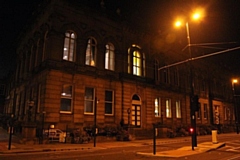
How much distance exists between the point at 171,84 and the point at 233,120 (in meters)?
25.8

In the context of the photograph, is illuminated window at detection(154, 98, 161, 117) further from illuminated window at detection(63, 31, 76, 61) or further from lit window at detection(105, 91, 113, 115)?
illuminated window at detection(63, 31, 76, 61)

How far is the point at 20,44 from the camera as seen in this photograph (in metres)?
33.6

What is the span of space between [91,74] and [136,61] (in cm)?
806

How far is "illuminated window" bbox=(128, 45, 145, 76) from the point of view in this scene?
1121 inches

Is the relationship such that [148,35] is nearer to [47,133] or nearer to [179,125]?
[179,125]

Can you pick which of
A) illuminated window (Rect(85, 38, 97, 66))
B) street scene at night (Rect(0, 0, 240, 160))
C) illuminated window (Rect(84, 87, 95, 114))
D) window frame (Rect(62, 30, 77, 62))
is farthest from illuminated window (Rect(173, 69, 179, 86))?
window frame (Rect(62, 30, 77, 62))

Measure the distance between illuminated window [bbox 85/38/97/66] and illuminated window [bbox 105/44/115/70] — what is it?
6.08 ft

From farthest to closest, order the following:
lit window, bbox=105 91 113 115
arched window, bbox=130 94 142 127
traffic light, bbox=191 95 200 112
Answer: arched window, bbox=130 94 142 127 < lit window, bbox=105 91 113 115 < traffic light, bbox=191 95 200 112

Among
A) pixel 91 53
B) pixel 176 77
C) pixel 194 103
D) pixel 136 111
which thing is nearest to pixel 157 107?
pixel 136 111

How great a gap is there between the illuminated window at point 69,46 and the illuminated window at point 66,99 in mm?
3052

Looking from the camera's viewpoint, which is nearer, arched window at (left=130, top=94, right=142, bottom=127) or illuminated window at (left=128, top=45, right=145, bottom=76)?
arched window at (left=130, top=94, right=142, bottom=127)

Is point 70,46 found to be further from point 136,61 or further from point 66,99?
point 136,61

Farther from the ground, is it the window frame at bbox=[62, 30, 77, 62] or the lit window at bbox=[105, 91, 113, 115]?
the window frame at bbox=[62, 30, 77, 62]

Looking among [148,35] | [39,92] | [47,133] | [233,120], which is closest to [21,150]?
[47,133]
